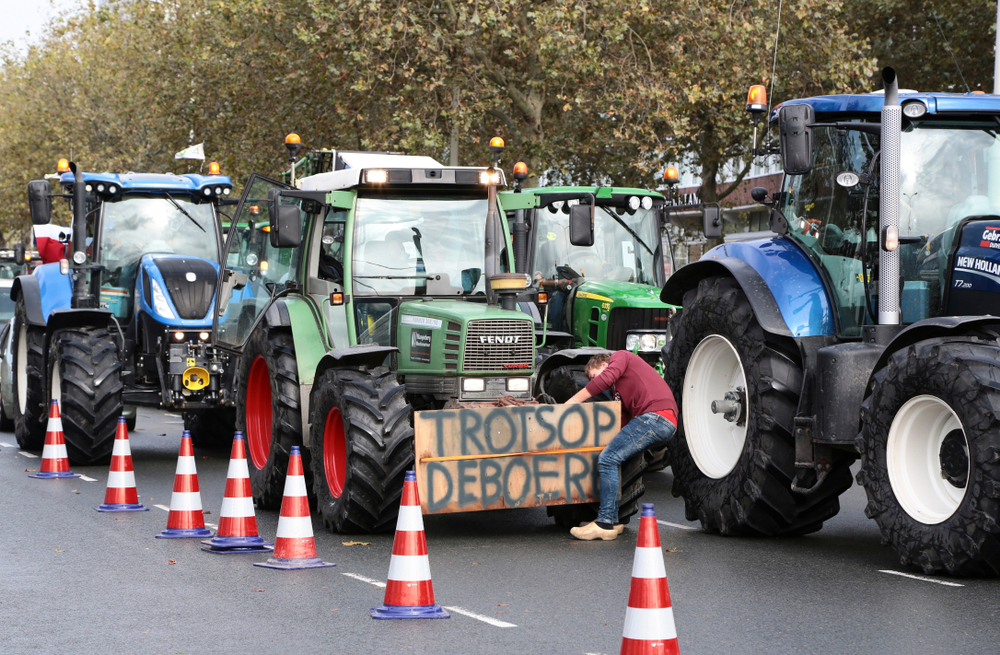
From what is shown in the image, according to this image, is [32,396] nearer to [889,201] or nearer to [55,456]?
[55,456]

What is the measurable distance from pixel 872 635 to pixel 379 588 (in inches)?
107

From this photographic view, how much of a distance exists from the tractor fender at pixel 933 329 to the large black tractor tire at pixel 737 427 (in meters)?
0.81

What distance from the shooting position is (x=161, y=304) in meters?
14.5

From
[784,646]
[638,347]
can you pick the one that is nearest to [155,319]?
[638,347]

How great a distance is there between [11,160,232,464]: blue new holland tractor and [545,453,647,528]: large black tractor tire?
197 inches

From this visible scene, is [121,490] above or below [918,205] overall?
below

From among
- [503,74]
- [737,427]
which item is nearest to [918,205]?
[737,427]

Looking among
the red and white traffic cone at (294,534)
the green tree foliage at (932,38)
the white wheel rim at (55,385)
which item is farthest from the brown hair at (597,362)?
the green tree foliage at (932,38)

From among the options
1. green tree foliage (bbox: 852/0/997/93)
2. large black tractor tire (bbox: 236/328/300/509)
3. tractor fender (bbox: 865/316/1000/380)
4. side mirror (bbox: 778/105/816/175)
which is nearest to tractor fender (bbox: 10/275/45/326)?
large black tractor tire (bbox: 236/328/300/509)

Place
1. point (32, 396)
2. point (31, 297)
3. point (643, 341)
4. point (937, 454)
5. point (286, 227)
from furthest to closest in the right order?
1. point (31, 297)
2. point (32, 396)
3. point (643, 341)
4. point (286, 227)
5. point (937, 454)

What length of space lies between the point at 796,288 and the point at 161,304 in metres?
7.48

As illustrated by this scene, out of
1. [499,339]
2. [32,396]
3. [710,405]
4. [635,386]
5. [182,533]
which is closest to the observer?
[182,533]

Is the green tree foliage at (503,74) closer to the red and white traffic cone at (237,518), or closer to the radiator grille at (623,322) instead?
the radiator grille at (623,322)

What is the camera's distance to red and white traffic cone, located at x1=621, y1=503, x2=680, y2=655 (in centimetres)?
550
